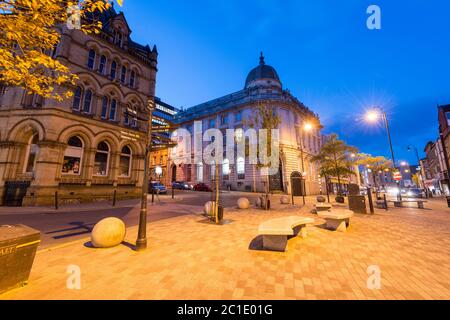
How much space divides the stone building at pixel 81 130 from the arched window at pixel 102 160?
0.08 meters

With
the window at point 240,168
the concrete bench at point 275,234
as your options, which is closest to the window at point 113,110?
the concrete bench at point 275,234

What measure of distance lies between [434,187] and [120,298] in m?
63.4

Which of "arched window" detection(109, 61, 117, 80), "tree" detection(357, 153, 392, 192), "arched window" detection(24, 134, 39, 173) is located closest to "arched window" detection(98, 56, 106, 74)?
"arched window" detection(109, 61, 117, 80)

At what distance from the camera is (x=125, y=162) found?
17.8 meters

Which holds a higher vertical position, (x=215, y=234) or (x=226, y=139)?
(x=226, y=139)

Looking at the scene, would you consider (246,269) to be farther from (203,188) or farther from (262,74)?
(262,74)

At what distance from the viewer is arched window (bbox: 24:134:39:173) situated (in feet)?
43.9

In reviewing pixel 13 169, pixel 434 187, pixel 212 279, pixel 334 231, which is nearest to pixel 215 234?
pixel 212 279

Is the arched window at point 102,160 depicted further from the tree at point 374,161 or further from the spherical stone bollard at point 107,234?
the tree at point 374,161

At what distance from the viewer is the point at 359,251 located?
184 inches

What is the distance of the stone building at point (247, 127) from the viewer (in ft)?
96.0

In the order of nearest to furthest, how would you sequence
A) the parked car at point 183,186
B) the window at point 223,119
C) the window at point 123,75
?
the window at point 123,75 < the parked car at point 183,186 < the window at point 223,119
